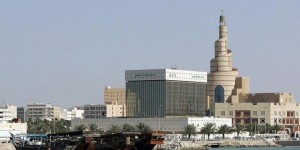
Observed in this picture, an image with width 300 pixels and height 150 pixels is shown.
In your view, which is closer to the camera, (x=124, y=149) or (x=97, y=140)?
(x=124, y=149)

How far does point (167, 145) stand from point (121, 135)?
47.2m

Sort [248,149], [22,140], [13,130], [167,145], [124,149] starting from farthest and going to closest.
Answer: [248,149]
[13,130]
[167,145]
[22,140]
[124,149]

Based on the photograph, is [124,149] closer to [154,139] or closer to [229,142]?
[154,139]

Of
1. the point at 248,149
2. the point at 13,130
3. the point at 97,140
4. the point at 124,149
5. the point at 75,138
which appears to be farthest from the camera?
the point at 248,149

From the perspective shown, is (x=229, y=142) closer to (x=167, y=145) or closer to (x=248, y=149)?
(x=248, y=149)

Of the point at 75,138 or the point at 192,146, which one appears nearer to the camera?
the point at 75,138

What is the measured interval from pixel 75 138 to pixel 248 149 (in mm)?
99773

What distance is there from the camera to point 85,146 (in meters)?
64.1

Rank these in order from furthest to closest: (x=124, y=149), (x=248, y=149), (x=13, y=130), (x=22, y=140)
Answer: (x=248, y=149), (x=13, y=130), (x=22, y=140), (x=124, y=149)

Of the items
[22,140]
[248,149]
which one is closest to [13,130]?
[248,149]

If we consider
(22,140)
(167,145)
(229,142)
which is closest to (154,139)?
(22,140)

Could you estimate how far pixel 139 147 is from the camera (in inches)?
2938

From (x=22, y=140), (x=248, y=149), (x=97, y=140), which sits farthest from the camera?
(x=248, y=149)

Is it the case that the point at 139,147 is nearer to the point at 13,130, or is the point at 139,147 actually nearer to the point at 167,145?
the point at 167,145
